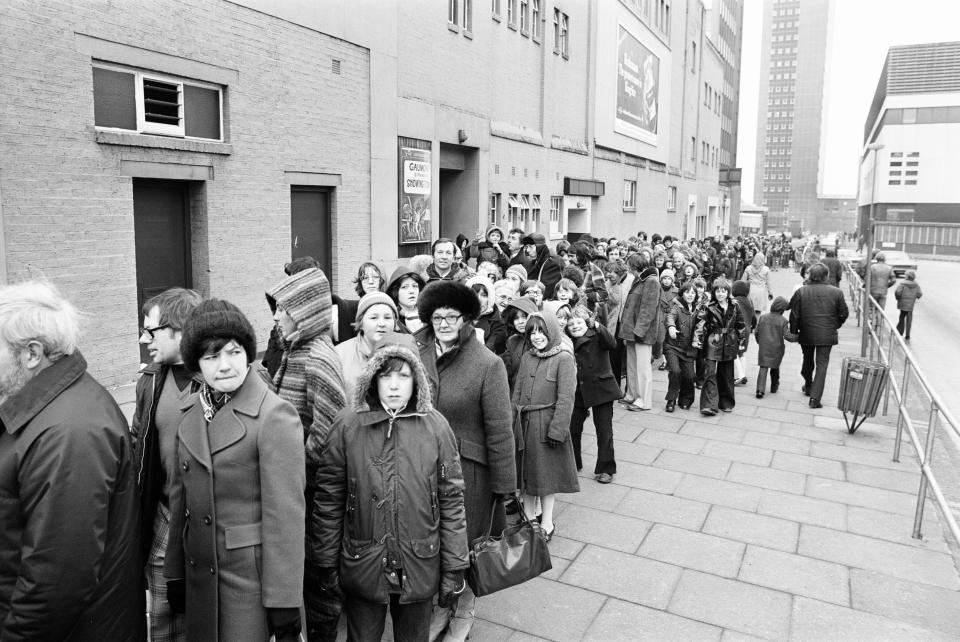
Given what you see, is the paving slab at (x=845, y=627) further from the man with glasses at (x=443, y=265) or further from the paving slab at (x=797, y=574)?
the man with glasses at (x=443, y=265)

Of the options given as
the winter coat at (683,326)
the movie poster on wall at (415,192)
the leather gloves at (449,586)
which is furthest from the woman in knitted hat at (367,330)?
the movie poster on wall at (415,192)

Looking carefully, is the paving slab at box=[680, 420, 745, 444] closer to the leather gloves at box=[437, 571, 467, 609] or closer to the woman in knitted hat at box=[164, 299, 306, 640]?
the leather gloves at box=[437, 571, 467, 609]

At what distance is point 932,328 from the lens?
79.3ft

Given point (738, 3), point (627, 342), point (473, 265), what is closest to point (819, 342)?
point (627, 342)

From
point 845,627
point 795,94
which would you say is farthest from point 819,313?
point 795,94

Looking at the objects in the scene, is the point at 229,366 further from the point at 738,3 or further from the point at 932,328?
the point at 738,3

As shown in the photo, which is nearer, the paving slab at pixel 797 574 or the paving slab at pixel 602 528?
the paving slab at pixel 797 574

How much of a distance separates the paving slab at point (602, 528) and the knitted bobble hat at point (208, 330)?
12.3ft

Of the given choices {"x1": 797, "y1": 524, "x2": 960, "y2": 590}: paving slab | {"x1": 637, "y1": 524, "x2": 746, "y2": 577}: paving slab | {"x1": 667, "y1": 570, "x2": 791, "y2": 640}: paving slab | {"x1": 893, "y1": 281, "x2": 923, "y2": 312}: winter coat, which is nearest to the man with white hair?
{"x1": 667, "y1": 570, "x2": 791, "y2": 640}: paving slab

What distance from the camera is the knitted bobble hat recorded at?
304cm

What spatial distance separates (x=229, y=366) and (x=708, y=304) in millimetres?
7986

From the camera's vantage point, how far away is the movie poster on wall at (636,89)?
28562 millimetres

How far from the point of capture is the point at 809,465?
8078 millimetres

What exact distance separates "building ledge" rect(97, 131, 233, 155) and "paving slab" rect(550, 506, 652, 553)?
20.9ft
